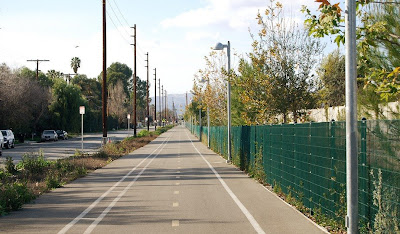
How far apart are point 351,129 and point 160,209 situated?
557 cm

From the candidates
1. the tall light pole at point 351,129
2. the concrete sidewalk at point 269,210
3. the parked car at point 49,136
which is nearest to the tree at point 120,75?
the parked car at point 49,136

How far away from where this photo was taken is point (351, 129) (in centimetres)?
738

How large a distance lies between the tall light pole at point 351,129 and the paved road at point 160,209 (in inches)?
61.3

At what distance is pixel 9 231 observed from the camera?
9.10 metres

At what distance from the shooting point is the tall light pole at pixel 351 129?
7344mm

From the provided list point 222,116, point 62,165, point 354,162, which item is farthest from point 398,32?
point 222,116

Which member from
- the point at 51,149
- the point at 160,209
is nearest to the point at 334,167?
the point at 160,209

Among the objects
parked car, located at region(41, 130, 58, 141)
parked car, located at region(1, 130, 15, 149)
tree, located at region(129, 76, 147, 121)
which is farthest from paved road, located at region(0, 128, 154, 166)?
tree, located at region(129, 76, 147, 121)

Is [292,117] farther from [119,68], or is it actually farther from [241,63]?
→ [119,68]

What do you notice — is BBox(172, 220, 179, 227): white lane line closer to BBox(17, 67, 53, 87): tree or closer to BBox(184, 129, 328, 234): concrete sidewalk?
BBox(184, 129, 328, 234): concrete sidewalk

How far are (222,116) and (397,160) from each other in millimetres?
35889

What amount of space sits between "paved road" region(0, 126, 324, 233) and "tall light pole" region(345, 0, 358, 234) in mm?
1557

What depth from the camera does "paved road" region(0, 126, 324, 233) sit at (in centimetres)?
934

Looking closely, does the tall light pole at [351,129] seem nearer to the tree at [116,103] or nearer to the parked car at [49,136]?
the parked car at [49,136]
